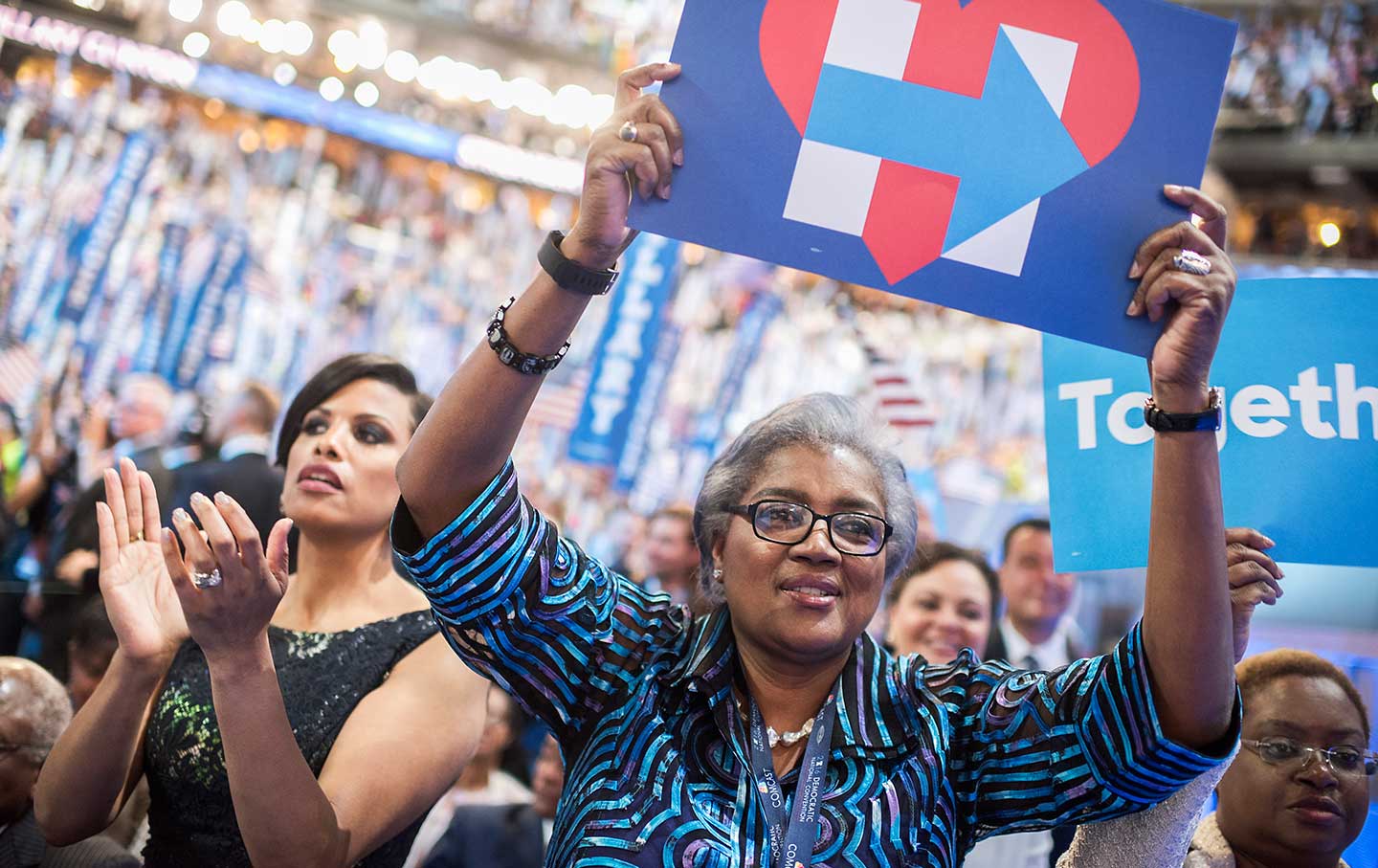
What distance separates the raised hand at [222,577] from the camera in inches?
58.1

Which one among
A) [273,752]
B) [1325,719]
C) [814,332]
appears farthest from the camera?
[814,332]

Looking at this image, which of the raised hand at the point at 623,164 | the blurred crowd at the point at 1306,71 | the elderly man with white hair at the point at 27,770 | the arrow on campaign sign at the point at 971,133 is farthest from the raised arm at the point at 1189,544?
the blurred crowd at the point at 1306,71

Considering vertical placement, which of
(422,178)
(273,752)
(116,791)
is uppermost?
(422,178)

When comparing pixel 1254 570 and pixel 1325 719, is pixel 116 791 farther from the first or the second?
pixel 1325 719

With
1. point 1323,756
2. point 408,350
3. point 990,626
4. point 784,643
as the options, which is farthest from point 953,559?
point 408,350

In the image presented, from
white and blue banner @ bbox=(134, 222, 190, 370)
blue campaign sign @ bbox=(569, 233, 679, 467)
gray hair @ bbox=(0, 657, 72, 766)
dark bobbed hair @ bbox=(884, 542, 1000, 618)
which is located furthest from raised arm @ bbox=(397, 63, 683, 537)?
white and blue banner @ bbox=(134, 222, 190, 370)

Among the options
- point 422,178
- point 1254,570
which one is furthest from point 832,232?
point 422,178

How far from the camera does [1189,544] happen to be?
1385 millimetres

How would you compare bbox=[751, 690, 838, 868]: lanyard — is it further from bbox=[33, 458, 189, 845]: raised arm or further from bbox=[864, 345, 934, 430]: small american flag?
bbox=[864, 345, 934, 430]: small american flag

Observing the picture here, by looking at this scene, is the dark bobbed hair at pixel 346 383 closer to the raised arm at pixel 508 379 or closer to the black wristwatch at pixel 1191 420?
the raised arm at pixel 508 379

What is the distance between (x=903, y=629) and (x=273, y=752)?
2.01 meters

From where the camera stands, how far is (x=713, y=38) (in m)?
1.57

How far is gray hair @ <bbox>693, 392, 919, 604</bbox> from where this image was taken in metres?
1.65

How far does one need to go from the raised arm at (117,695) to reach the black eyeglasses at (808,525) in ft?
3.19
